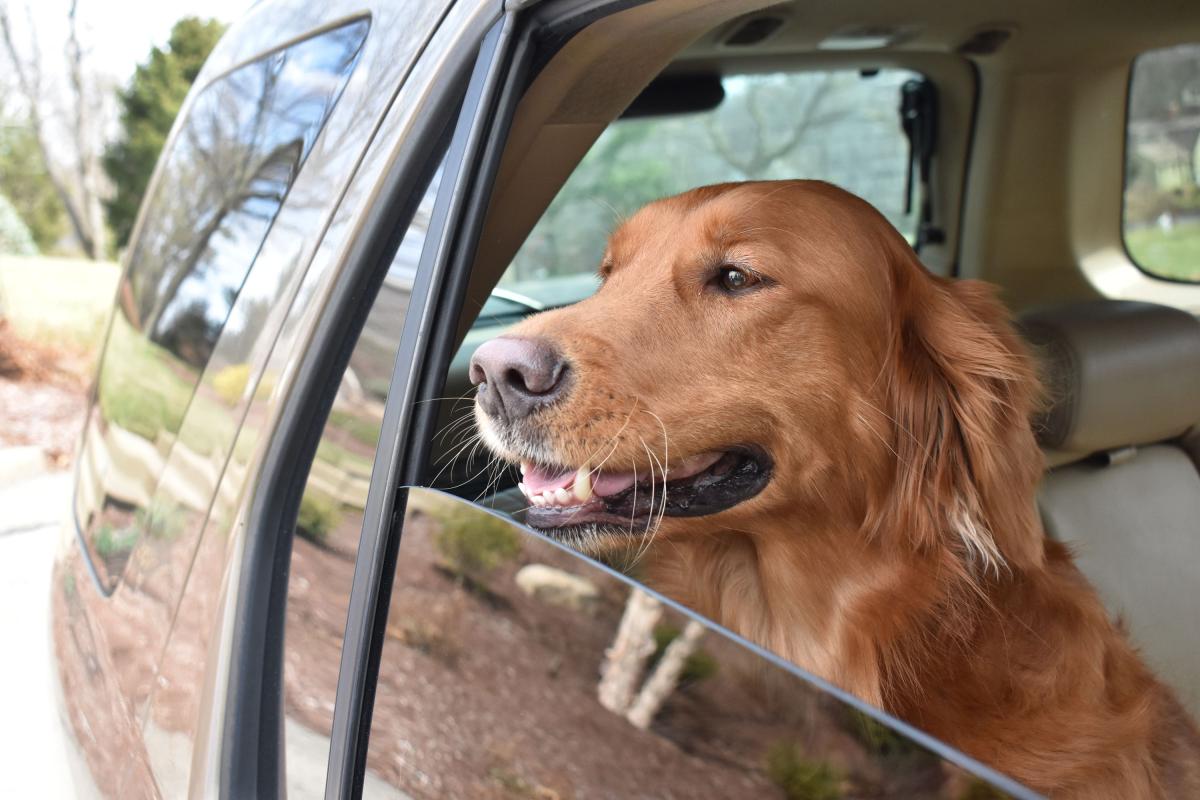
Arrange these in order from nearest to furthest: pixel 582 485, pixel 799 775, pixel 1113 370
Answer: pixel 799 775 → pixel 582 485 → pixel 1113 370

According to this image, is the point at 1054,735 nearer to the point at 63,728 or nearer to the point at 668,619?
the point at 668,619

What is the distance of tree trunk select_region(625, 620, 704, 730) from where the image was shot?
0.98 metres

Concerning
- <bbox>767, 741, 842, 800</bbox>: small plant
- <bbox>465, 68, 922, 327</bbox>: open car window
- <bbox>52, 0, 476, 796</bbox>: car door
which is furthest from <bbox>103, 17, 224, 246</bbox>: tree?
<bbox>767, 741, 842, 800</bbox>: small plant

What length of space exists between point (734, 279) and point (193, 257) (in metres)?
0.98

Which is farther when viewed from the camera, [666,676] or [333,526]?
[333,526]

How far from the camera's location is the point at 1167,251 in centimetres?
410

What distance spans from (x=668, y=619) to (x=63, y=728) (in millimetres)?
1546

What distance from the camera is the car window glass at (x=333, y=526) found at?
1.46 meters

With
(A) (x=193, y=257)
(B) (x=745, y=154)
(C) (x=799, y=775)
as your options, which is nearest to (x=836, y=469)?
(C) (x=799, y=775)

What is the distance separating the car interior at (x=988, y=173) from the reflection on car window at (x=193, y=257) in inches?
13.9

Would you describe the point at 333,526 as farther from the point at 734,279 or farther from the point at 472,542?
the point at 734,279

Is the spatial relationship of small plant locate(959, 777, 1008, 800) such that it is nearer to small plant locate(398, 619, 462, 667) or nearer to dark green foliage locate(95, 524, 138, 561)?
small plant locate(398, 619, 462, 667)

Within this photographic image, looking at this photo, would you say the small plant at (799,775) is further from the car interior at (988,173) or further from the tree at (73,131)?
the tree at (73,131)

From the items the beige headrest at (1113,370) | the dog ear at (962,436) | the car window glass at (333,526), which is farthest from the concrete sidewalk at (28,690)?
the beige headrest at (1113,370)
